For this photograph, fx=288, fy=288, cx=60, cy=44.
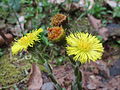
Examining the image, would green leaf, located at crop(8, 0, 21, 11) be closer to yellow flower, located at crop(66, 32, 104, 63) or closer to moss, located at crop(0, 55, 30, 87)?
moss, located at crop(0, 55, 30, 87)

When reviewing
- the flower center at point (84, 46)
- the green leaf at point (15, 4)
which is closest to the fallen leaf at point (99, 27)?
the green leaf at point (15, 4)

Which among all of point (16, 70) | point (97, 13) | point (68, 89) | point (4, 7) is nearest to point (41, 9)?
point (4, 7)

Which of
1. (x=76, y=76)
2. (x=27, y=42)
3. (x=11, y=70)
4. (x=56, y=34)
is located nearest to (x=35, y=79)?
(x=11, y=70)

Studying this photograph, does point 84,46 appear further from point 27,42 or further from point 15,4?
point 15,4

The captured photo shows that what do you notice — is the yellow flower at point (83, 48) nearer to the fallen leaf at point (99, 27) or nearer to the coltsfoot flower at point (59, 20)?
the coltsfoot flower at point (59, 20)

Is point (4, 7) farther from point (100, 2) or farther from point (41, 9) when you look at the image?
point (100, 2)
